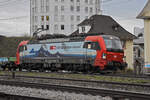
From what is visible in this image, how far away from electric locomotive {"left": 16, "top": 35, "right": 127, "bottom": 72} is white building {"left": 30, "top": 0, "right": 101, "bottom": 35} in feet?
202

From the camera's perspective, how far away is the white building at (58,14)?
92188mm

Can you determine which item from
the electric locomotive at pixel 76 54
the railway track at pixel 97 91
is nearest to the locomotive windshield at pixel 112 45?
the electric locomotive at pixel 76 54

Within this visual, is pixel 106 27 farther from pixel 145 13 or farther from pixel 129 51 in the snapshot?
pixel 145 13

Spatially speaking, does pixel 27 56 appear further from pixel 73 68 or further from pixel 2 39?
pixel 2 39

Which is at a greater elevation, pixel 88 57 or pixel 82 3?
pixel 82 3

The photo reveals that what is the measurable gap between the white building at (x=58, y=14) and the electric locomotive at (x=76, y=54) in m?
61.7

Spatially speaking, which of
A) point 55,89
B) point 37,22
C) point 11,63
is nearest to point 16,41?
point 37,22

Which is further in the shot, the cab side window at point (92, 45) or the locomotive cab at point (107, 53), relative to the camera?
the cab side window at point (92, 45)

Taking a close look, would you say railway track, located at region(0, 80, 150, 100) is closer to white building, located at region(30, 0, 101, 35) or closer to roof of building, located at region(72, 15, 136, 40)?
roof of building, located at region(72, 15, 136, 40)

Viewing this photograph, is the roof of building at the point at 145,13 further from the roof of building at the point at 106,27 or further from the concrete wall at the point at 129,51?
the concrete wall at the point at 129,51

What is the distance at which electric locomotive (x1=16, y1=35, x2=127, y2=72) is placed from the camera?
2350cm

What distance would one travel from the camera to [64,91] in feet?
42.1

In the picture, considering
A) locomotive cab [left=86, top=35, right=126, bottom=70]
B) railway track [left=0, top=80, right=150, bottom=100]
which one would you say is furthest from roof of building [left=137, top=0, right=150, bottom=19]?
railway track [left=0, top=80, right=150, bottom=100]

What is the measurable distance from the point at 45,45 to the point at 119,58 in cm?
785
